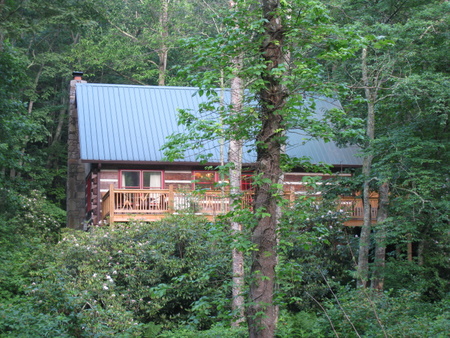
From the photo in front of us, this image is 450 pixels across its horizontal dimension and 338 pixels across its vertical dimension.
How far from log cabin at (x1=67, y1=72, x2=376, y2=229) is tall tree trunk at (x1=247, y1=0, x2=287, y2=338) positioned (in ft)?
37.6

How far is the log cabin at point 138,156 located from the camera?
19.8 m

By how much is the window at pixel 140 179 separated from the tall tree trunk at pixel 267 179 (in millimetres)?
15765

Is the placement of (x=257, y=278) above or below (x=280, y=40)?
below

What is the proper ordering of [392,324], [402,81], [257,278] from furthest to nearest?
[402,81]
[392,324]
[257,278]

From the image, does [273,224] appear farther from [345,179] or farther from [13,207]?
[13,207]

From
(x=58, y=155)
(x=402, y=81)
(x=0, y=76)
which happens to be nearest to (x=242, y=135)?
(x=402, y=81)

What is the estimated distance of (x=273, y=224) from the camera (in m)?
7.69

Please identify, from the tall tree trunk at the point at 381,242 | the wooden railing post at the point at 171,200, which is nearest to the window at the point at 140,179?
the wooden railing post at the point at 171,200

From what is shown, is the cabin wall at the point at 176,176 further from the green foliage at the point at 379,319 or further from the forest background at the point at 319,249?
the green foliage at the point at 379,319

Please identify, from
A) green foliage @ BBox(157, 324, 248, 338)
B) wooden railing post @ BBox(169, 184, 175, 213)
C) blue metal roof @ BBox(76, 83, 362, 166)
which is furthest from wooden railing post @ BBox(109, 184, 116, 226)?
green foliage @ BBox(157, 324, 248, 338)

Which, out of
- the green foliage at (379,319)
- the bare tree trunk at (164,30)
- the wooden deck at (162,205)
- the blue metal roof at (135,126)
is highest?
the bare tree trunk at (164,30)

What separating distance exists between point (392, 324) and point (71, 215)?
18220 mm

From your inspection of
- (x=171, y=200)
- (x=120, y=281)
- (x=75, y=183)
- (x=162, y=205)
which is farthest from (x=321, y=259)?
(x=75, y=183)

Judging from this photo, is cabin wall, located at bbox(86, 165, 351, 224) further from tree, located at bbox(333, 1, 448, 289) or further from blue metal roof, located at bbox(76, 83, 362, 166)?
tree, located at bbox(333, 1, 448, 289)
